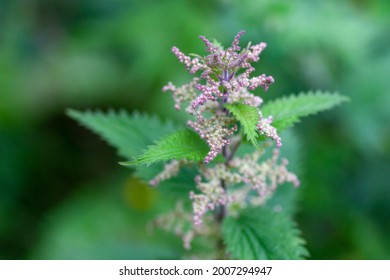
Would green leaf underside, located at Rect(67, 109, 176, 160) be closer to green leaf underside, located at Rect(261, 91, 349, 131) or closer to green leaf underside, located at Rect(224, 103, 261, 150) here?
green leaf underside, located at Rect(261, 91, 349, 131)

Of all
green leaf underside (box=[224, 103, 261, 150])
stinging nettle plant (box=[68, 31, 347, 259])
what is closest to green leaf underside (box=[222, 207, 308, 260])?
stinging nettle plant (box=[68, 31, 347, 259])

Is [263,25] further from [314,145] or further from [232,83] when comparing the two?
[232,83]

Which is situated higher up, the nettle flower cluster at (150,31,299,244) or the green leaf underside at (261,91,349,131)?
the green leaf underside at (261,91,349,131)

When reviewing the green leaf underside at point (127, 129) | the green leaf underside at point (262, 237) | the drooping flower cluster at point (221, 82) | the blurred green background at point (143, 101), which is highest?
the blurred green background at point (143, 101)

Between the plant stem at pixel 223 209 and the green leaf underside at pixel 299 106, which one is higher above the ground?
the green leaf underside at pixel 299 106

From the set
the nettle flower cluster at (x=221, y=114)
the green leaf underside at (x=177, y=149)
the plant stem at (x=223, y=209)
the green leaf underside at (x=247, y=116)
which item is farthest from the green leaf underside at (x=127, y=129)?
the green leaf underside at (x=247, y=116)

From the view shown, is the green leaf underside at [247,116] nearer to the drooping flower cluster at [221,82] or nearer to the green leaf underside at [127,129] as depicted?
the drooping flower cluster at [221,82]
